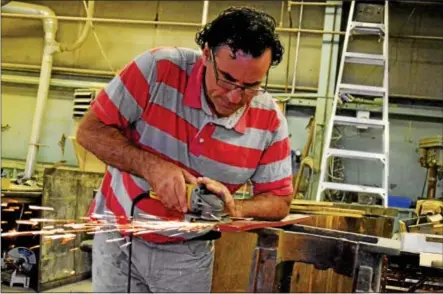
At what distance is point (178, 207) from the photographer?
163 centimetres

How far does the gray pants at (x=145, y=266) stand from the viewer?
1808 mm

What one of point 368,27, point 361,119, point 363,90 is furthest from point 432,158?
point 368,27

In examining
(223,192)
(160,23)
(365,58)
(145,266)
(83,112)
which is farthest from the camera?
(160,23)

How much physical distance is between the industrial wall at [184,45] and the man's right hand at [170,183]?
3862 mm

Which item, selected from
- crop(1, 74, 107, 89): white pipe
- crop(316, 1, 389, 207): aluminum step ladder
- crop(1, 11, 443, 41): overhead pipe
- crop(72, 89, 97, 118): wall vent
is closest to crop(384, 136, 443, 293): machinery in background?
crop(316, 1, 389, 207): aluminum step ladder

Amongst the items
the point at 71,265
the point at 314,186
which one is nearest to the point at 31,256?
the point at 71,265

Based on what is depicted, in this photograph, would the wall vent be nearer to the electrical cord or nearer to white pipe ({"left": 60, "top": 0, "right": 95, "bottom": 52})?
white pipe ({"left": 60, "top": 0, "right": 95, "bottom": 52})

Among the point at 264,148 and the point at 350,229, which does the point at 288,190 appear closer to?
the point at 264,148

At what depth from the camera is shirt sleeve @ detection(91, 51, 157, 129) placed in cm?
171

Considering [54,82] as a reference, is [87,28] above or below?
above

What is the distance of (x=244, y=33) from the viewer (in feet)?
5.41

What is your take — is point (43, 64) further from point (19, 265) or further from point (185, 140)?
point (185, 140)

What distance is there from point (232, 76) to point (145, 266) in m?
0.67

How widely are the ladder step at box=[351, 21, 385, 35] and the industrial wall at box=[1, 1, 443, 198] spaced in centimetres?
52
